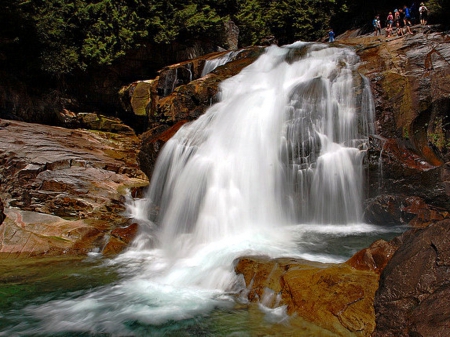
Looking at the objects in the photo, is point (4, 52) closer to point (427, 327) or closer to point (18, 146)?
point (18, 146)

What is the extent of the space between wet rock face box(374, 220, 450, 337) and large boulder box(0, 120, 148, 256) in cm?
734

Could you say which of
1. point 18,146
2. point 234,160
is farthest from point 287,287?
point 18,146

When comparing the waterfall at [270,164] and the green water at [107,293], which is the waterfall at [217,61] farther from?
the green water at [107,293]

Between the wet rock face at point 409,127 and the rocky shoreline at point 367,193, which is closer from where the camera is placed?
the rocky shoreline at point 367,193

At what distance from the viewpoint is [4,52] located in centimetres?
1728

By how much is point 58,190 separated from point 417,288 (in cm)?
1117

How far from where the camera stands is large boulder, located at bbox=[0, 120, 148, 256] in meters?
9.63

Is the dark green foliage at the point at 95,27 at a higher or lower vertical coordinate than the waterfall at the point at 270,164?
higher

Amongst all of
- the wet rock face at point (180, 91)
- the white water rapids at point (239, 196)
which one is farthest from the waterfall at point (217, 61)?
the white water rapids at point (239, 196)

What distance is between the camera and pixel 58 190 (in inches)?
477

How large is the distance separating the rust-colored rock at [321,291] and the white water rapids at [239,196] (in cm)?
60

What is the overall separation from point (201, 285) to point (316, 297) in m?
2.46

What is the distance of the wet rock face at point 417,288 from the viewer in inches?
159

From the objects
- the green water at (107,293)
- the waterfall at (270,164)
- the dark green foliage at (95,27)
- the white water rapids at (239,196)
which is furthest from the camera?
the dark green foliage at (95,27)
